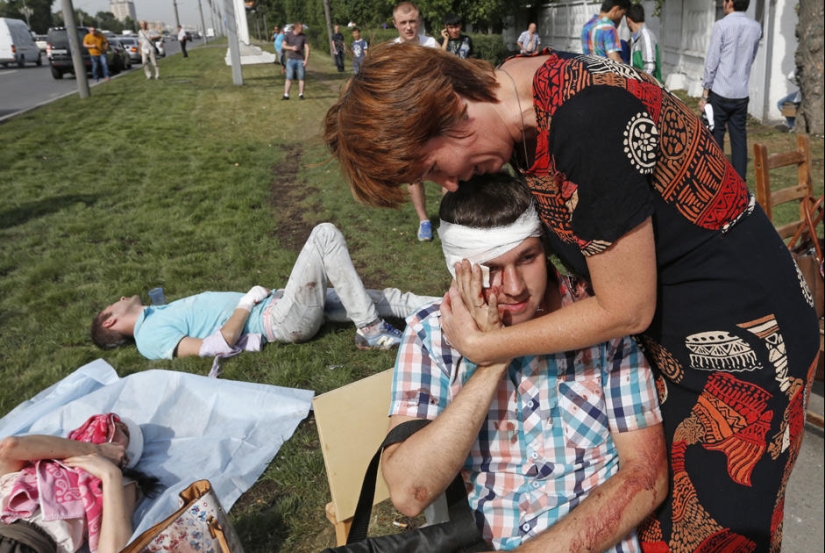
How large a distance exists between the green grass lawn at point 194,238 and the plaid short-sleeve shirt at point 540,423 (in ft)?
4.34

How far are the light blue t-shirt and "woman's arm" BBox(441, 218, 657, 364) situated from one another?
342 centimetres

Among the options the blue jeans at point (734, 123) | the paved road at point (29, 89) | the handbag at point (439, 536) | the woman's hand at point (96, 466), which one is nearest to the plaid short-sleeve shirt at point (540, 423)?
the handbag at point (439, 536)

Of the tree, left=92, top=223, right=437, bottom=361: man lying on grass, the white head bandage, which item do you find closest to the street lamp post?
the tree

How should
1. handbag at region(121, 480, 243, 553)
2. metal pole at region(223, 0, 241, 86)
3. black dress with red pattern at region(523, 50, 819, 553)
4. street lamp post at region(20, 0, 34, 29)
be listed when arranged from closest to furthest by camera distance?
black dress with red pattern at region(523, 50, 819, 553)
handbag at region(121, 480, 243, 553)
metal pole at region(223, 0, 241, 86)
street lamp post at region(20, 0, 34, 29)

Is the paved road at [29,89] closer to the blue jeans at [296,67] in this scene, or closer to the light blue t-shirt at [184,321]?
the blue jeans at [296,67]

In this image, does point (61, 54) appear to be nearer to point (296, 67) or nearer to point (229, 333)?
point (296, 67)

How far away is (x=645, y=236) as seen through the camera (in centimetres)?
147

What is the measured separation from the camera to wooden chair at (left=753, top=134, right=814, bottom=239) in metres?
3.49

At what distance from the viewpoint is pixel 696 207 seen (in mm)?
1568

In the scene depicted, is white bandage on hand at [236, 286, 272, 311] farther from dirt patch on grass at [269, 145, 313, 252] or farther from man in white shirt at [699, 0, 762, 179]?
man in white shirt at [699, 0, 762, 179]

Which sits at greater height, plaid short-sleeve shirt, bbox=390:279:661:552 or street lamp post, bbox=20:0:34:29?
street lamp post, bbox=20:0:34:29

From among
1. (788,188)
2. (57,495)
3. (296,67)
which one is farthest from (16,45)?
(788,188)

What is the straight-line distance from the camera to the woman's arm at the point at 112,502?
9.28 ft

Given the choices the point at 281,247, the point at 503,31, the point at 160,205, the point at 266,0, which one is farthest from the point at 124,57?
the point at 266,0
